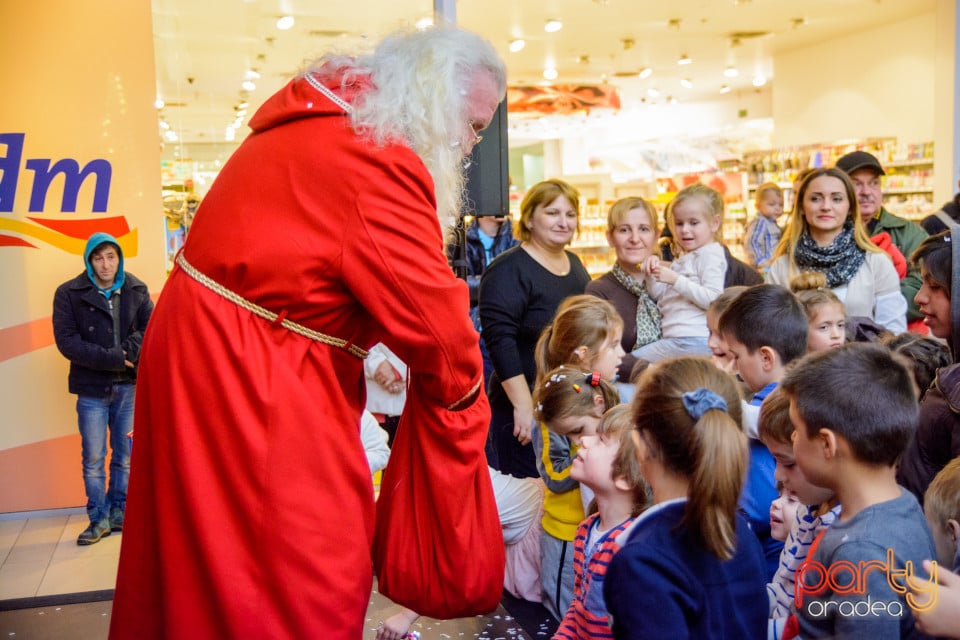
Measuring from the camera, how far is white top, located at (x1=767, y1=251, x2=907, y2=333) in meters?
3.43

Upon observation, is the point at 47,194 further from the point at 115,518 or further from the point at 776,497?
the point at 776,497

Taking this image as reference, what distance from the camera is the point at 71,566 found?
14.0ft

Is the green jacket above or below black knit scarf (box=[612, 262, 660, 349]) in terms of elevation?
above

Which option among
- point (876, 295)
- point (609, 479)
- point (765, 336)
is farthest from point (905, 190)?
point (609, 479)

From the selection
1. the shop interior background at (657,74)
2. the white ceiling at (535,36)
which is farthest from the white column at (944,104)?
the white ceiling at (535,36)

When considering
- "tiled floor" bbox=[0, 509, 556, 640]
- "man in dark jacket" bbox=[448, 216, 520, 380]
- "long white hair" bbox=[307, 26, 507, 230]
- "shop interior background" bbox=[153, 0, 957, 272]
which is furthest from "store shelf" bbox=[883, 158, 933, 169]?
"long white hair" bbox=[307, 26, 507, 230]

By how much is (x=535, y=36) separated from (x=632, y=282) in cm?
672

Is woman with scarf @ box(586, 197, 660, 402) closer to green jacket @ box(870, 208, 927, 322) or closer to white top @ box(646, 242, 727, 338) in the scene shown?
white top @ box(646, 242, 727, 338)

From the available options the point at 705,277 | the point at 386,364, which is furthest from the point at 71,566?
the point at 705,277

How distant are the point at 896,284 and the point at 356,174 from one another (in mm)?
2591

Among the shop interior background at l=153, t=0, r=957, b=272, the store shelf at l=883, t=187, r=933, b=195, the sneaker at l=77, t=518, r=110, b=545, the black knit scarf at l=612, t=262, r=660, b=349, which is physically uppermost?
the shop interior background at l=153, t=0, r=957, b=272

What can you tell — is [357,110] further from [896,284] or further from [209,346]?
[896,284]

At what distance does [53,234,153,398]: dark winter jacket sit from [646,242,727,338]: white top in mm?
2549

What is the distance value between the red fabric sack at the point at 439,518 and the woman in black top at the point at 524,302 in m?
1.57
